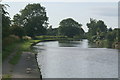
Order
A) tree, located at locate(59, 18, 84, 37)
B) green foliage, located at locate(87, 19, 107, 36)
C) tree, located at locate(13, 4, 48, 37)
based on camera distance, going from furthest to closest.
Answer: tree, located at locate(59, 18, 84, 37) → green foliage, located at locate(87, 19, 107, 36) → tree, located at locate(13, 4, 48, 37)

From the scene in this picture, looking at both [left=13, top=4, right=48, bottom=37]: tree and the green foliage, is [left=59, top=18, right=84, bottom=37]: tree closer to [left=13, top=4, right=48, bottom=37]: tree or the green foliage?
the green foliage

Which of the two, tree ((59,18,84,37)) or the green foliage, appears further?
tree ((59,18,84,37))

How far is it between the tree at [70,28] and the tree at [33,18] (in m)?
36.8

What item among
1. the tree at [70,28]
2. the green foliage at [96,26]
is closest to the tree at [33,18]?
the green foliage at [96,26]

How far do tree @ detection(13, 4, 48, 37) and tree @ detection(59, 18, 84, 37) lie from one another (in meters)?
36.8

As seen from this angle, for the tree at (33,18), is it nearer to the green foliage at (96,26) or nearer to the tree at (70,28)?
the green foliage at (96,26)

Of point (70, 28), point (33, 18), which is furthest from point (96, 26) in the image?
point (33, 18)

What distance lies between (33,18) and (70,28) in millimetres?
43734

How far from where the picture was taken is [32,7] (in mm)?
74375

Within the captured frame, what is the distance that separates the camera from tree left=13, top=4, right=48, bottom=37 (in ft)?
231

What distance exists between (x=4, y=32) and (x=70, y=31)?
94900 millimetres

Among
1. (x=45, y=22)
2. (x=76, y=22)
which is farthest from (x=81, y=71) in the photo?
(x=76, y=22)

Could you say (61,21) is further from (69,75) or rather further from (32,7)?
(69,75)

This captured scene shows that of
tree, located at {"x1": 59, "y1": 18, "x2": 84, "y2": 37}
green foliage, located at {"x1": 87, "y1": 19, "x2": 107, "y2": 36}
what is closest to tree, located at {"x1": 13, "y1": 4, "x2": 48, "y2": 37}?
green foliage, located at {"x1": 87, "y1": 19, "x2": 107, "y2": 36}
